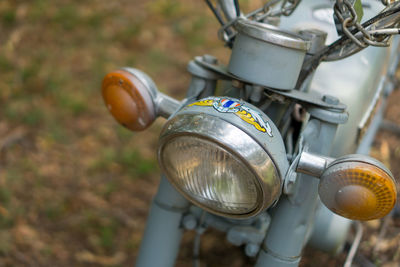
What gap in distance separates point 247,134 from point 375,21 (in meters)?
0.35

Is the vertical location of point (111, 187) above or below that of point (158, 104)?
below

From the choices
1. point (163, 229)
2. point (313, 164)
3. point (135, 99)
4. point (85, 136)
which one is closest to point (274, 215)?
point (313, 164)

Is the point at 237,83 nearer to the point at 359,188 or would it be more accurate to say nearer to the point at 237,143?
the point at 237,143

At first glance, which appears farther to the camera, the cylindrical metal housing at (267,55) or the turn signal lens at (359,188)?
the cylindrical metal housing at (267,55)

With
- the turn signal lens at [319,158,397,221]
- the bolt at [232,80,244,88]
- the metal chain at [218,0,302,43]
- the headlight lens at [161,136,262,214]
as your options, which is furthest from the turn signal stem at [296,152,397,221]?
the metal chain at [218,0,302,43]

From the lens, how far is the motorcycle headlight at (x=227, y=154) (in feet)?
2.69

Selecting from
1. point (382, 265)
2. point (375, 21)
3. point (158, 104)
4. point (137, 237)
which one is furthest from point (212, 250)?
point (375, 21)

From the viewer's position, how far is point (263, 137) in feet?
2.76

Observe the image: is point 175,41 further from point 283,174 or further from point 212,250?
point 283,174

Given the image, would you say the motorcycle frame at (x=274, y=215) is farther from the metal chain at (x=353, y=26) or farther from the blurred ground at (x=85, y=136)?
the blurred ground at (x=85, y=136)

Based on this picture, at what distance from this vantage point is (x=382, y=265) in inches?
71.8

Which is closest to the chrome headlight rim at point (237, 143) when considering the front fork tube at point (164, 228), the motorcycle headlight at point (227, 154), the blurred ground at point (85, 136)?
the motorcycle headlight at point (227, 154)

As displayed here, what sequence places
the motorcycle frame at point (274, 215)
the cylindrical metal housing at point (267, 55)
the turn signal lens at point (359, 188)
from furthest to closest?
the motorcycle frame at point (274, 215) → the cylindrical metal housing at point (267, 55) → the turn signal lens at point (359, 188)

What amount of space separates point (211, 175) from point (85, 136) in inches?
65.3
